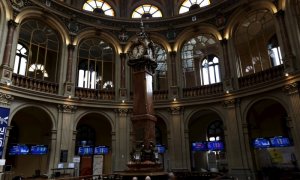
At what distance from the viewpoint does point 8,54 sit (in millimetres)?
14484

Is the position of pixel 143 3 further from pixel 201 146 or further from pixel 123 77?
pixel 201 146

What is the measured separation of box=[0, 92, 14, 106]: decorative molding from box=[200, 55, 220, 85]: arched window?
44.9 ft

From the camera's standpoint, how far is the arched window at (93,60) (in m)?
19.4

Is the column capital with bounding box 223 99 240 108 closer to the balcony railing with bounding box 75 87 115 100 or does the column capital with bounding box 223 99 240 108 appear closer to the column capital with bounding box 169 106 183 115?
the column capital with bounding box 169 106 183 115

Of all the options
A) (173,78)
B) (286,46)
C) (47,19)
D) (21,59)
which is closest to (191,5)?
(173,78)

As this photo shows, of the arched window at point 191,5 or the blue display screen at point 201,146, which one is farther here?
the arched window at point 191,5

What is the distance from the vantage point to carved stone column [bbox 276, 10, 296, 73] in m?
13.8

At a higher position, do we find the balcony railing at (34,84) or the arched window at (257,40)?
the arched window at (257,40)

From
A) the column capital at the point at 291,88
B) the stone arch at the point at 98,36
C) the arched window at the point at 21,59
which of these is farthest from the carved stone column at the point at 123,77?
the column capital at the point at 291,88

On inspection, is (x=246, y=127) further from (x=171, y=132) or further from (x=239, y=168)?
(x=171, y=132)

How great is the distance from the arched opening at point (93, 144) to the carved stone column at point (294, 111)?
11821 millimetres

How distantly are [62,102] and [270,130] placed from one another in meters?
14.9

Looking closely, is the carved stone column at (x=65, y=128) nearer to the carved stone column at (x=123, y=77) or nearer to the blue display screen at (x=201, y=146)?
the carved stone column at (x=123, y=77)

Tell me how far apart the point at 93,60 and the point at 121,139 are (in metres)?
6.81
